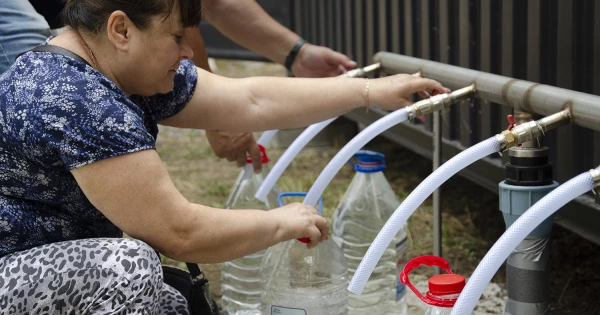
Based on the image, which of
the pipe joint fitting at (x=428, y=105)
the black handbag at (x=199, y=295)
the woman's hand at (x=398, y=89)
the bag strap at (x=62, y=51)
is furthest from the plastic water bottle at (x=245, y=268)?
the bag strap at (x=62, y=51)

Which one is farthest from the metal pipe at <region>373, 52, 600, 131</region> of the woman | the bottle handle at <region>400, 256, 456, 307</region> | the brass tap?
the woman

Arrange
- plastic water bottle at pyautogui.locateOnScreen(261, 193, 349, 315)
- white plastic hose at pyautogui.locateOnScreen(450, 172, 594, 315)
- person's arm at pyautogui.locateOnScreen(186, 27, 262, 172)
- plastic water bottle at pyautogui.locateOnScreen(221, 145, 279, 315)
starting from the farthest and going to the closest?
1. plastic water bottle at pyautogui.locateOnScreen(221, 145, 279, 315)
2. person's arm at pyautogui.locateOnScreen(186, 27, 262, 172)
3. plastic water bottle at pyautogui.locateOnScreen(261, 193, 349, 315)
4. white plastic hose at pyautogui.locateOnScreen(450, 172, 594, 315)

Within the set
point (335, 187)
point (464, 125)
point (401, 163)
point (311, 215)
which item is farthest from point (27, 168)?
point (401, 163)

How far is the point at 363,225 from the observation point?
A: 306cm

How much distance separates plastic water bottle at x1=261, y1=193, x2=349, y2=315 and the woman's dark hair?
0.85 meters

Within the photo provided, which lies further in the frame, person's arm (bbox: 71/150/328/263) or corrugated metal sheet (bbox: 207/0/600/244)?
corrugated metal sheet (bbox: 207/0/600/244)

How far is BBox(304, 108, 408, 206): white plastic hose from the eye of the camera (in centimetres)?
233

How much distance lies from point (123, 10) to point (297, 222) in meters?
0.65

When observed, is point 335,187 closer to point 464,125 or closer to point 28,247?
point 464,125

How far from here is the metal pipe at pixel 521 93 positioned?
1.85m

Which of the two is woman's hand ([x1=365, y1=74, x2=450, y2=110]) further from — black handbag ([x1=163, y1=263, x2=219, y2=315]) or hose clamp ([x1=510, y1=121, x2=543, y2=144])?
black handbag ([x1=163, y1=263, x2=219, y2=315])

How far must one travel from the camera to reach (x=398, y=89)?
7.91 feet

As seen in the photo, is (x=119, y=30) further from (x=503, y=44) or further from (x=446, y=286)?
(x=503, y=44)

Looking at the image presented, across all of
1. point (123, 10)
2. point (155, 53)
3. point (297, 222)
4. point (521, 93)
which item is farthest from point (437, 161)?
point (123, 10)
